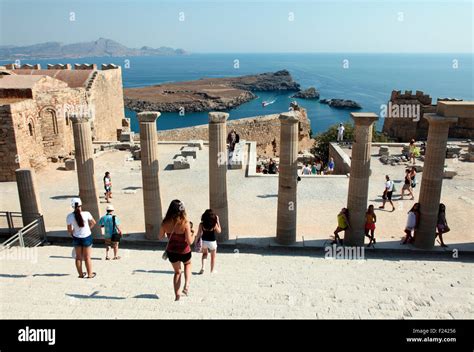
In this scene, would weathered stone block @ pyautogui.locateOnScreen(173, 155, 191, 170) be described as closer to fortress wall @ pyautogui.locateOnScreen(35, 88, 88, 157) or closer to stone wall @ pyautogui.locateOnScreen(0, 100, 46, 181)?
fortress wall @ pyautogui.locateOnScreen(35, 88, 88, 157)

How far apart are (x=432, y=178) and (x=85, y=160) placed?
29.8 feet

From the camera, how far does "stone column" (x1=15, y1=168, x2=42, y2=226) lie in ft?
36.9

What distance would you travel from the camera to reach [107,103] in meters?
32.7

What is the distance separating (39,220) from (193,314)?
6748 millimetres

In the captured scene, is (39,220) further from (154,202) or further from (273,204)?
(273,204)

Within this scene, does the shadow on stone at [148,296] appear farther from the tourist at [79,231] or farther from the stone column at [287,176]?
the stone column at [287,176]

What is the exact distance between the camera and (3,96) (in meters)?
21.6

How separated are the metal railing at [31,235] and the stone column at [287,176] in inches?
262

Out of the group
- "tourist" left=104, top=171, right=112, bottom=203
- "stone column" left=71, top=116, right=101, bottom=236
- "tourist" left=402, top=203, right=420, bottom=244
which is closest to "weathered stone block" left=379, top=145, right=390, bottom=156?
"tourist" left=402, top=203, right=420, bottom=244

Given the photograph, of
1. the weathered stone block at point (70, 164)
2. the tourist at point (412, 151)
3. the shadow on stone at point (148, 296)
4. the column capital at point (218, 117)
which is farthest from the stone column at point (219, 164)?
the tourist at point (412, 151)

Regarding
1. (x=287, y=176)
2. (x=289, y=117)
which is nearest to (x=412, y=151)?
(x=287, y=176)

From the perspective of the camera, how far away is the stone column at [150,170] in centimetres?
1031
